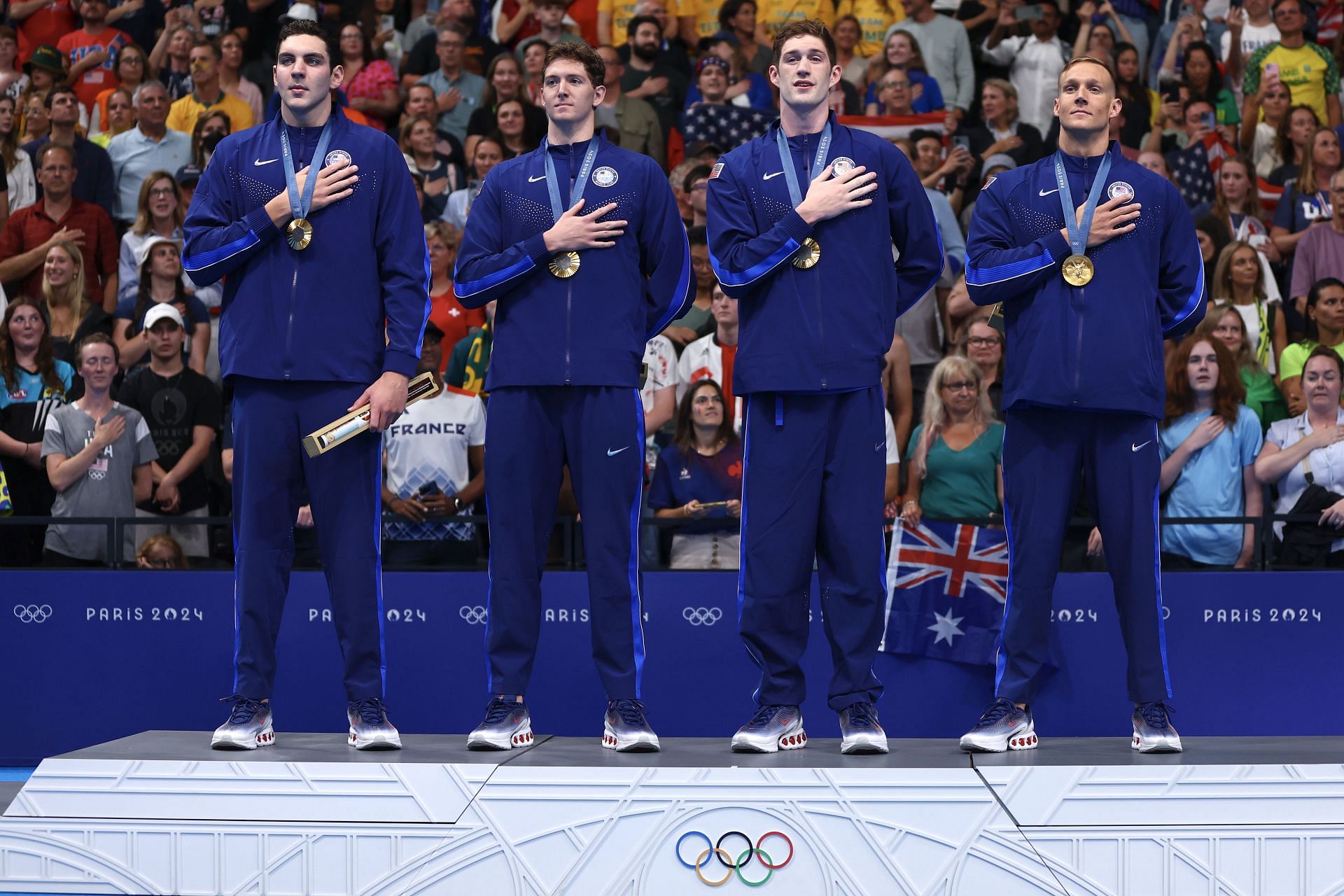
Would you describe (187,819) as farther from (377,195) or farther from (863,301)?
(863,301)

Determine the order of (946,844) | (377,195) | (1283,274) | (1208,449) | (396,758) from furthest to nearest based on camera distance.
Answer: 1. (1283,274)
2. (1208,449)
3. (377,195)
4. (396,758)
5. (946,844)

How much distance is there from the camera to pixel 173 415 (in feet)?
25.4

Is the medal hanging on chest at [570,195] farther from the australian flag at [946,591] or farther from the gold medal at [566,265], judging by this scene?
the australian flag at [946,591]

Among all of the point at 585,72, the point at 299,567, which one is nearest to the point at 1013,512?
the point at 585,72

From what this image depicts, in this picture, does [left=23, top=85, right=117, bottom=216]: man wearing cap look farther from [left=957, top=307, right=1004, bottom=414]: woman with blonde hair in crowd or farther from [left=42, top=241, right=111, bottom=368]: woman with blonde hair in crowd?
[left=957, top=307, right=1004, bottom=414]: woman with blonde hair in crowd

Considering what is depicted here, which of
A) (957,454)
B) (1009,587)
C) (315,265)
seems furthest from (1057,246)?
(315,265)

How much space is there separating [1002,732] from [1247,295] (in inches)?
163

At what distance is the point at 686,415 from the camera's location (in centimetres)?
724

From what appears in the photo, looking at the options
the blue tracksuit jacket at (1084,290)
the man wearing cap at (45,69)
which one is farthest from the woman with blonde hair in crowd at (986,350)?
the man wearing cap at (45,69)

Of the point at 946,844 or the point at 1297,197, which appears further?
the point at 1297,197

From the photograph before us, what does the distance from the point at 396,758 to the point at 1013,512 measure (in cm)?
212

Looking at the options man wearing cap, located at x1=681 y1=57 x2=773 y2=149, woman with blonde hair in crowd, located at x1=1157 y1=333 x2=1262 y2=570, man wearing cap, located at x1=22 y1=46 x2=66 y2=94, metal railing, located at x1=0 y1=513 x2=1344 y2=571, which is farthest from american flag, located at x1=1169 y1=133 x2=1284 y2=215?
man wearing cap, located at x1=22 y1=46 x2=66 y2=94

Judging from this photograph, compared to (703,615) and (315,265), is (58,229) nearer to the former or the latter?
(703,615)

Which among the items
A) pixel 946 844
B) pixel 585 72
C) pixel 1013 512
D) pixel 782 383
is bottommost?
pixel 946 844
